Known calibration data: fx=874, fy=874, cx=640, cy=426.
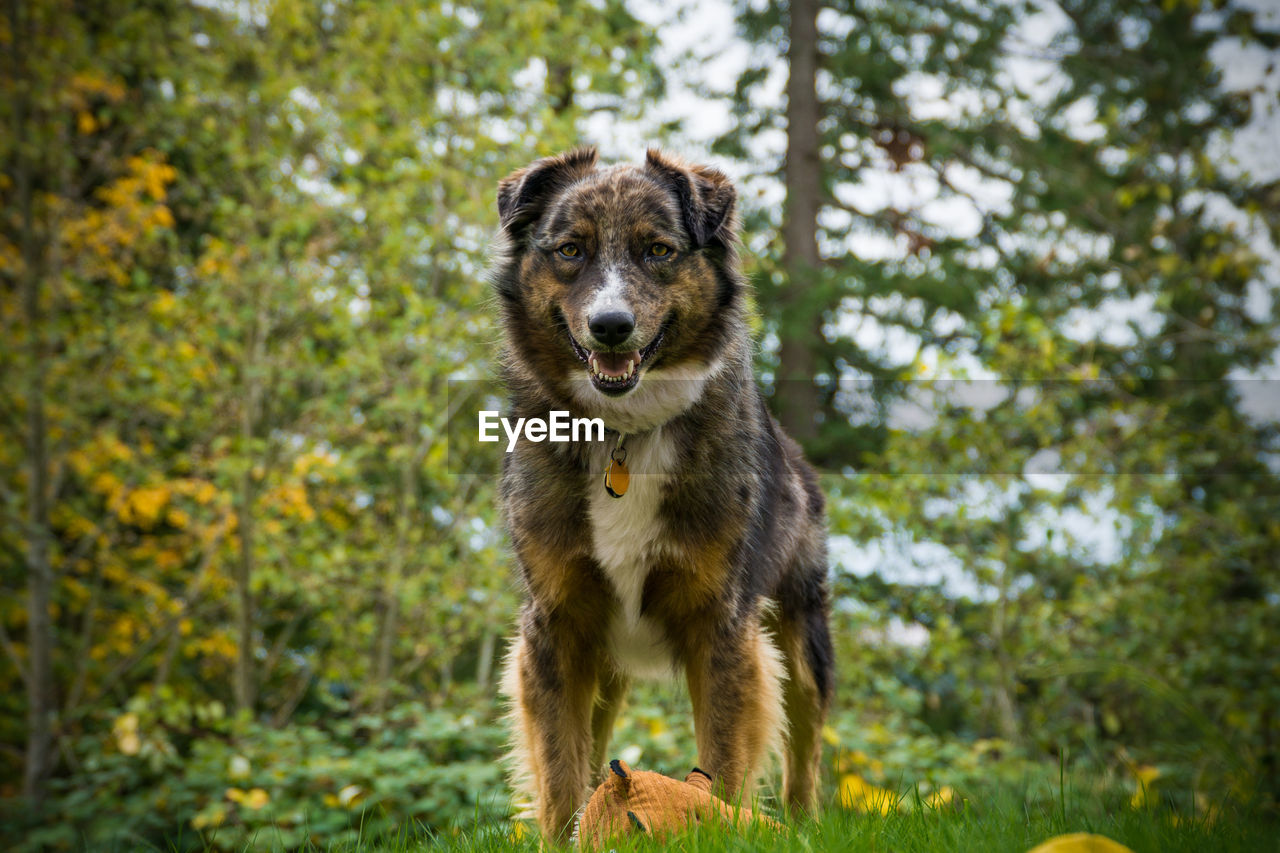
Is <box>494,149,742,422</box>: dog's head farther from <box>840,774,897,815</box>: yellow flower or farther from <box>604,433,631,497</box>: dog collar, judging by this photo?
<box>840,774,897,815</box>: yellow flower

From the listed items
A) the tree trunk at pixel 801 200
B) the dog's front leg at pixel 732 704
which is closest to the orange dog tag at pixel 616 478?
the dog's front leg at pixel 732 704

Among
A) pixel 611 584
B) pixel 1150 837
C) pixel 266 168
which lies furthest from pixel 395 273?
pixel 1150 837

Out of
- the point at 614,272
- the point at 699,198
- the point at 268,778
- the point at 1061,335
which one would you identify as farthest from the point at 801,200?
the point at 268,778

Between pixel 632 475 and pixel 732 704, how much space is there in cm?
84

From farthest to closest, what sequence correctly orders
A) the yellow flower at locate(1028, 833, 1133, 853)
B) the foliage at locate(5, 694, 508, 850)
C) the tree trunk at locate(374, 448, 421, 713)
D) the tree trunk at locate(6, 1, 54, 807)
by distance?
the tree trunk at locate(374, 448, 421, 713) < the tree trunk at locate(6, 1, 54, 807) < the foliage at locate(5, 694, 508, 850) < the yellow flower at locate(1028, 833, 1133, 853)

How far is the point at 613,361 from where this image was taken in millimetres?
2967

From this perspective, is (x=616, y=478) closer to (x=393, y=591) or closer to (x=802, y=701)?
(x=802, y=701)

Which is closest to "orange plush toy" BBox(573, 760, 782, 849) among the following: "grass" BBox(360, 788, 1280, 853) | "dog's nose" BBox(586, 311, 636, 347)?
"grass" BBox(360, 788, 1280, 853)

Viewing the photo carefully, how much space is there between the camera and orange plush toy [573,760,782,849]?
92.3 inches

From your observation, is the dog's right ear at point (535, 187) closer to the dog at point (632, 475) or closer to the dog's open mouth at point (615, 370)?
the dog at point (632, 475)

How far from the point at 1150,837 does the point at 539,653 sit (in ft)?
6.17

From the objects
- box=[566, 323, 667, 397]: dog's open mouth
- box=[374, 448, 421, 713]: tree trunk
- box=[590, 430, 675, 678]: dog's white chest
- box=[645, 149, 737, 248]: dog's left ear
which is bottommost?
box=[374, 448, 421, 713]: tree trunk

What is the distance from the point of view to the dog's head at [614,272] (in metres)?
2.97

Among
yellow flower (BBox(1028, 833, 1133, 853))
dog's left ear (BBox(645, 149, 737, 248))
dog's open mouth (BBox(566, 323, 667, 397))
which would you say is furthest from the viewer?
dog's left ear (BBox(645, 149, 737, 248))
